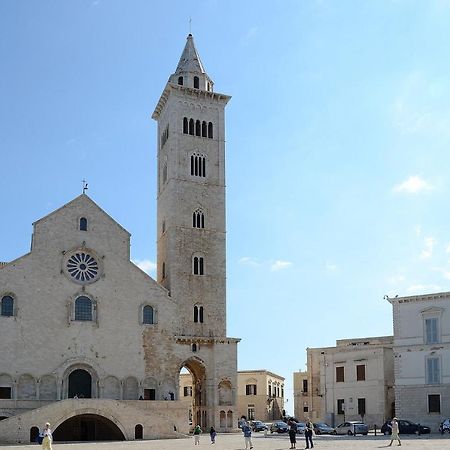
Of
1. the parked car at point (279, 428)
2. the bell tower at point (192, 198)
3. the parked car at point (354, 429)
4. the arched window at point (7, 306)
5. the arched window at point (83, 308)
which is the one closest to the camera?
the arched window at point (7, 306)

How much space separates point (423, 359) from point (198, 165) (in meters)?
22.4

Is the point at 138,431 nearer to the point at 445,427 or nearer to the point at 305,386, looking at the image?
the point at 445,427

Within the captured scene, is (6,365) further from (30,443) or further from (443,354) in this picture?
(443,354)

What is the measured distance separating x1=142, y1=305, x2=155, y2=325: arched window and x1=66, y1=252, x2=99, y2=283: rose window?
4.20 meters

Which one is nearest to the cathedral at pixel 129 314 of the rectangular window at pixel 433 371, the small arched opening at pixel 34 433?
the small arched opening at pixel 34 433

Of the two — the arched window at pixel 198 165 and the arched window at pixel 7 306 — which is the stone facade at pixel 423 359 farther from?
the arched window at pixel 7 306

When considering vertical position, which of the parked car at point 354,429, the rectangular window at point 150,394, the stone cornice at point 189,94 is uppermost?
the stone cornice at point 189,94

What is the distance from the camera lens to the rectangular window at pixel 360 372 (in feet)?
195

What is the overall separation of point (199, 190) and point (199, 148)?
3.58m

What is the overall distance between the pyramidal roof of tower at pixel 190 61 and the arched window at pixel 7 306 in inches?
963

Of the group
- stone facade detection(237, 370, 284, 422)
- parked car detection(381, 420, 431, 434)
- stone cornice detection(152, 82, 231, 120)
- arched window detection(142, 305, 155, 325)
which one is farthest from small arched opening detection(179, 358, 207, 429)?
stone facade detection(237, 370, 284, 422)

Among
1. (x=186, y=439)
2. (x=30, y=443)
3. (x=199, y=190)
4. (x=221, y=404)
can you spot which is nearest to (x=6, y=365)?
(x=30, y=443)

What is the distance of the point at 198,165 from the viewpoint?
60.3 metres

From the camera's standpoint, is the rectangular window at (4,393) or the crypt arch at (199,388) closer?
the rectangular window at (4,393)
